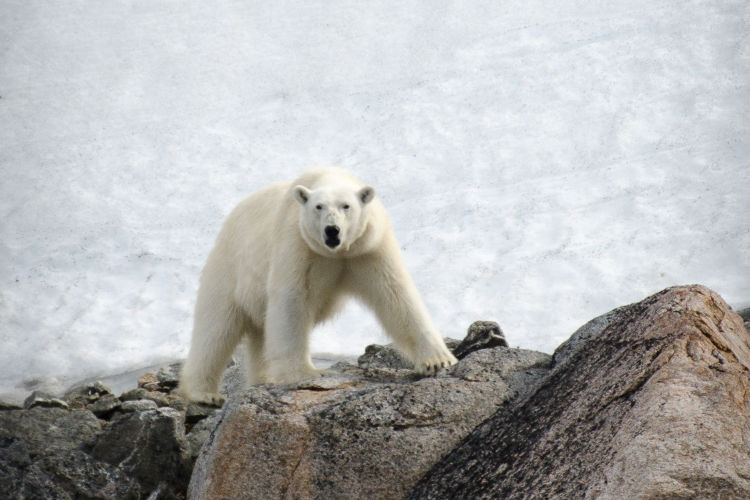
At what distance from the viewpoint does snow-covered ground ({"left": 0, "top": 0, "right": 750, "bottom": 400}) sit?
42.1 ft

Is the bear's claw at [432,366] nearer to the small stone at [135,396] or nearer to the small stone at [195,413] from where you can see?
the small stone at [195,413]

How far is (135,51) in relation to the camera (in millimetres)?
19781

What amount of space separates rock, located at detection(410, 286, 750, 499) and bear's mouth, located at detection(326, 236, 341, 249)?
1.88m

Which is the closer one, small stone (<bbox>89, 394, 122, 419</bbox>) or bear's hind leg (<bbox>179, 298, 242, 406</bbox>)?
small stone (<bbox>89, 394, 122, 419</bbox>)

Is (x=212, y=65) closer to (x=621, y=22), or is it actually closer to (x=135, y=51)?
(x=135, y=51)

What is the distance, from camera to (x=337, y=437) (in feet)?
16.5

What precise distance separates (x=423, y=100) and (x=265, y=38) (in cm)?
459

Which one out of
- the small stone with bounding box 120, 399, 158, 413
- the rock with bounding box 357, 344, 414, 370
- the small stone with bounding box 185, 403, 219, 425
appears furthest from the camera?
the rock with bounding box 357, 344, 414, 370

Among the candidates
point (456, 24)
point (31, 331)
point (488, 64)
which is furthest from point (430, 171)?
point (31, 331)

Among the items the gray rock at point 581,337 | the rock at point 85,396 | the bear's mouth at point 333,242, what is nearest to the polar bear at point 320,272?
the bear's mouth at point 333,242

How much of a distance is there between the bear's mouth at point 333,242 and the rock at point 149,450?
1676 mm

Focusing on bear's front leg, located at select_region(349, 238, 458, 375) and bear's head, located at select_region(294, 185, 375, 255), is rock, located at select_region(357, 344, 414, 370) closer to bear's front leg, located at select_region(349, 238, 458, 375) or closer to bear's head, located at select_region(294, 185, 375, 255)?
bear's front leg, located at select_region(349, 238, 458, 375)

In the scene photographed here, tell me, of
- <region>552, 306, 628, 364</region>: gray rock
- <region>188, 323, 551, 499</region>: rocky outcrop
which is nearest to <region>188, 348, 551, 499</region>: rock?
<region>188, 323, 551, 499</region>: rocky outcrop

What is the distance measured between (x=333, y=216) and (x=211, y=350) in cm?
241
